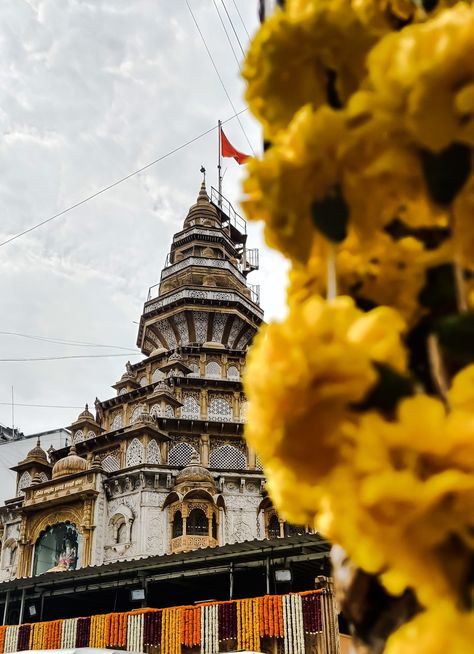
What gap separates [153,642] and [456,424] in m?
14.7

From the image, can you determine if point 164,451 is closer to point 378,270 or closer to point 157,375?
point 157,375

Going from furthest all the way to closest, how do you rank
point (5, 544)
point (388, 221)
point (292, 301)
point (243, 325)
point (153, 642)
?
point (243, 325) → point (5, 544) → point (153, 642) → point (292, 301) → point (388, 221)

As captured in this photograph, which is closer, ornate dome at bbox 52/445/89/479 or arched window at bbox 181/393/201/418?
ornate dome at bbox 52/445/89/479

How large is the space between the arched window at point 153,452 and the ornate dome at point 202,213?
54.5 ft

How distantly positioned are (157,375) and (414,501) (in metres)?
27.9

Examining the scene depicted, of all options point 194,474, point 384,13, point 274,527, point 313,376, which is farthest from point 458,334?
point 274,527

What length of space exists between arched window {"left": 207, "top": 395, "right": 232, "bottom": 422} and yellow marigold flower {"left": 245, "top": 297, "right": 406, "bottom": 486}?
24.8 m

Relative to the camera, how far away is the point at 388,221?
135cm

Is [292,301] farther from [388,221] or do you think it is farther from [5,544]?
[5,544]

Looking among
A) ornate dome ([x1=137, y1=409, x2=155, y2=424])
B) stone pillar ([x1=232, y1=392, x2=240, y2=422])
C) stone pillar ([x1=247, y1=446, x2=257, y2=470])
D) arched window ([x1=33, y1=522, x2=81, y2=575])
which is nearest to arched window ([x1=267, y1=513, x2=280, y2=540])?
stone pillar ([x1=247, y1=446, x2=257, y2=470])

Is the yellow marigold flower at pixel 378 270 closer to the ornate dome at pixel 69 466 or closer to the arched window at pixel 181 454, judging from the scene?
the arched window at pixel 181 454

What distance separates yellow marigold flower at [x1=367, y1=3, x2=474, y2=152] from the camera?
1073 mm

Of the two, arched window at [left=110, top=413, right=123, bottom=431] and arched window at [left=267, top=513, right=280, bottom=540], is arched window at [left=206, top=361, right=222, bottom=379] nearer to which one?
arched window at [left=110, top=413, right=123, bottom=431]

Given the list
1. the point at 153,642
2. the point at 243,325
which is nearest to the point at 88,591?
the point at 153,642
